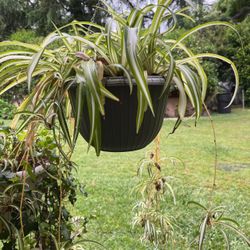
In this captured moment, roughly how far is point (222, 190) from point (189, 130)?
296 centimetres

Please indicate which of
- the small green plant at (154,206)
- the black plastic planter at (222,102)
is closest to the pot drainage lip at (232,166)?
the small green plant at (154,206)

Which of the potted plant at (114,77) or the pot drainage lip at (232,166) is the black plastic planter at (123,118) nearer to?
the potted plant at (114,77)

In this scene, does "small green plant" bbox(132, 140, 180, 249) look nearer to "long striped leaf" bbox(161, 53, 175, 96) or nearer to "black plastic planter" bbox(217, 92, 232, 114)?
"long striped leaf" bbox(161, 53, 175, 96)

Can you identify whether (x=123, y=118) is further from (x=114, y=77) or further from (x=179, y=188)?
(x=179, y=188)

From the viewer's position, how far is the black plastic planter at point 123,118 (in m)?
0.72

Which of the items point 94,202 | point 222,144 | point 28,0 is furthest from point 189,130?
point 28,0

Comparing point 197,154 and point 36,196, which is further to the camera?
point 197,154

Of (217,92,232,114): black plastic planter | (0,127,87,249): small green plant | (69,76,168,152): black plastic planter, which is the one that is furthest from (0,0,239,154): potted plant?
(217,92,232,114): black plastic planter

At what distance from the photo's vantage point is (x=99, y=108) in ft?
1.98

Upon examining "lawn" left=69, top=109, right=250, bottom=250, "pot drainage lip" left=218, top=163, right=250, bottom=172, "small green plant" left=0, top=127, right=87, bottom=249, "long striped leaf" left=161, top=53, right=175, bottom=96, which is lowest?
"pot drainage lip" left=218, top=163, right=250, bottom=172

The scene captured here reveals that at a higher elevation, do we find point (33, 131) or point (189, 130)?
point (33, 131)

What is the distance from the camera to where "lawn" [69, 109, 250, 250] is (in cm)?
183

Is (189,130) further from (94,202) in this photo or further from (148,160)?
(148,160)

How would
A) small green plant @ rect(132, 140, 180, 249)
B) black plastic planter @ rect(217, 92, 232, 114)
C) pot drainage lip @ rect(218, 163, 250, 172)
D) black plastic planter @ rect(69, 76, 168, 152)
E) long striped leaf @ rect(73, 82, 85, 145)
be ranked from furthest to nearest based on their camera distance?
black plastic planter @ rect(217, 92, 232, 114)
pot drainage lip @ rect(218, 163, 250, 172)
small green plant @ rect(132, 140, 180, 249)
black plastic planter @ rect(69, 76, 168, 152)
long striped leaf @ rect(73, 82, 85, 145)
